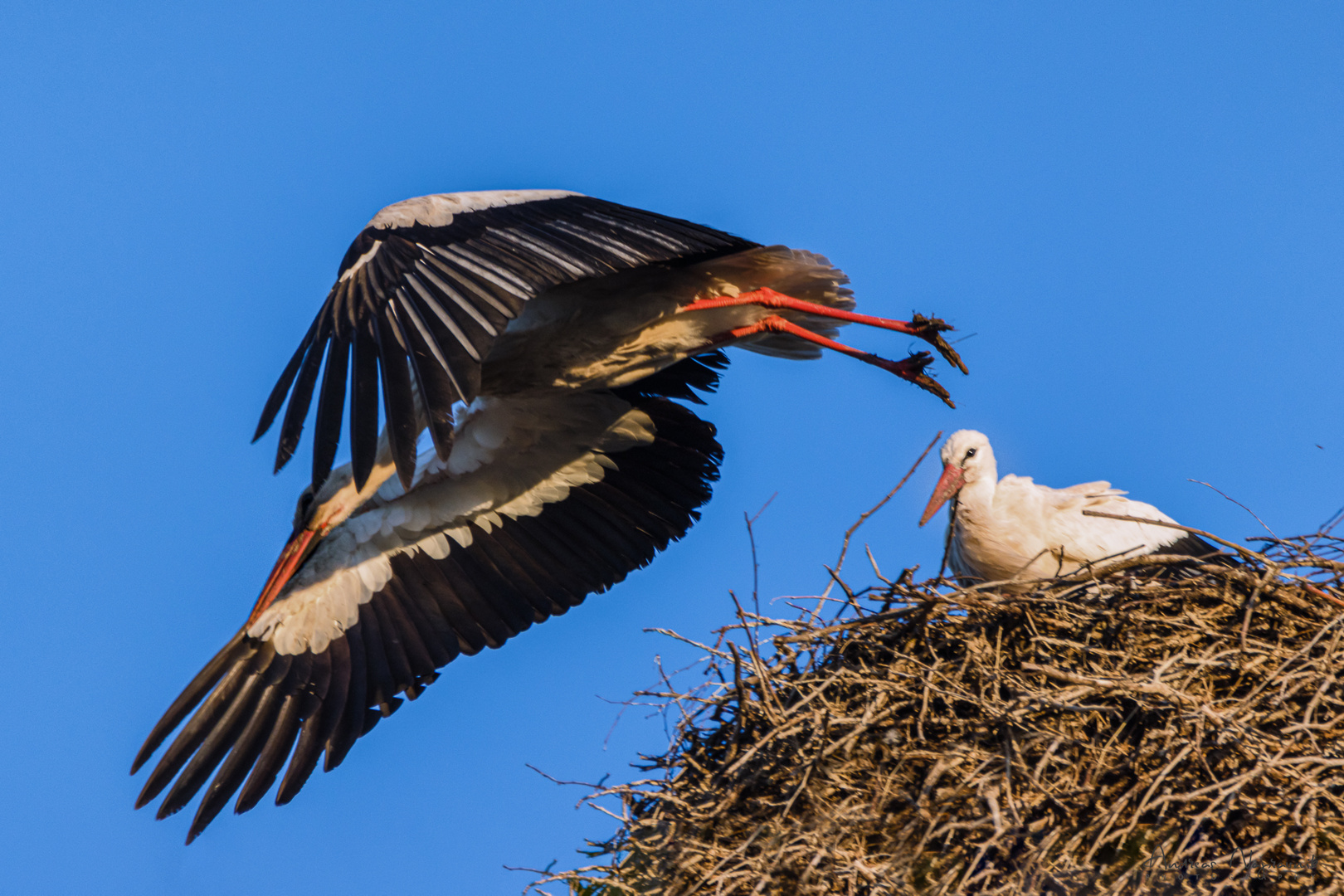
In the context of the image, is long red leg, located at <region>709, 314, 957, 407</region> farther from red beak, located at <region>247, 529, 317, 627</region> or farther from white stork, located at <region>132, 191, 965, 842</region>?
red beak, located at <region>247, 529, 317, 627</region>

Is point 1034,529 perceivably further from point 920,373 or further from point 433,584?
point 433,584

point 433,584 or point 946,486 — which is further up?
point 433,584

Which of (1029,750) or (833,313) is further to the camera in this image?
(833,313)

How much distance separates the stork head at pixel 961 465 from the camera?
466 cm

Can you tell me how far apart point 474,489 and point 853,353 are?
1.62 m

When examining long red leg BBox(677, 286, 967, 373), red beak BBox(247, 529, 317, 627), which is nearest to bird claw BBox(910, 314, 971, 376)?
long red leg BBox(677, 286, 967, 373)

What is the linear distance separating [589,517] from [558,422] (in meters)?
0.41

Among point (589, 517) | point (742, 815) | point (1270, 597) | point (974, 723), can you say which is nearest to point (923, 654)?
point (974, 723)

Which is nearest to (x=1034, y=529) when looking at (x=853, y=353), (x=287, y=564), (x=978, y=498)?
(x=978, y=498)

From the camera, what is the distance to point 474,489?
17.1ft

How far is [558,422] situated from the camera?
5.18m

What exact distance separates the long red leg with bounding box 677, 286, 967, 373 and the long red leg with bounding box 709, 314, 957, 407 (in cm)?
6

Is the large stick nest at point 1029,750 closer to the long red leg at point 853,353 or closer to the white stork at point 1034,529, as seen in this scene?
the white stork at point 1034,529

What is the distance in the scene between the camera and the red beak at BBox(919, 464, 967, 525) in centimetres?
Answer: 466
